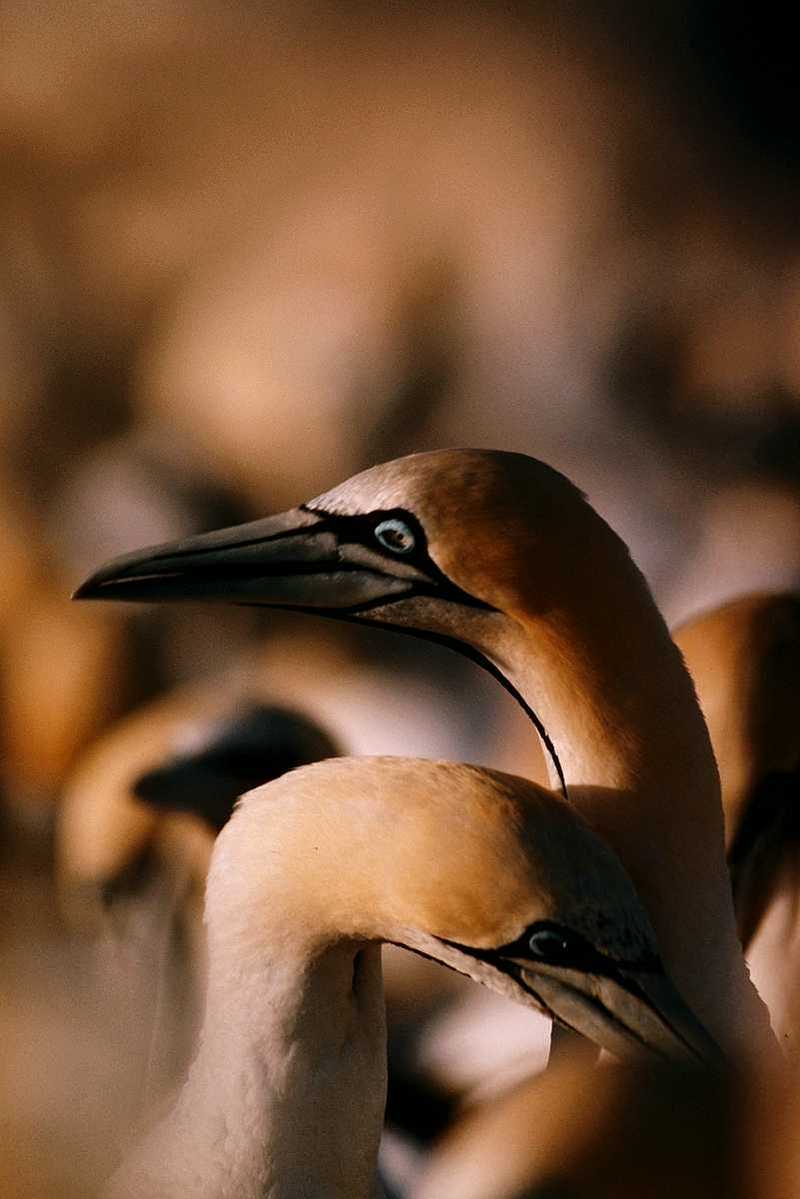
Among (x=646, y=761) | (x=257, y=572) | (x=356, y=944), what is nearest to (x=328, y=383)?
(x=257, y=572)

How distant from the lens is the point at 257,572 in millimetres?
1372

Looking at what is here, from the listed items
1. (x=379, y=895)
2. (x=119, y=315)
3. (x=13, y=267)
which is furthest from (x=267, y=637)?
(x=379, y=895)

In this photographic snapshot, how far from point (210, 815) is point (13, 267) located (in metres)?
0.78

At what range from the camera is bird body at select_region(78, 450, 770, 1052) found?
1.30 meters

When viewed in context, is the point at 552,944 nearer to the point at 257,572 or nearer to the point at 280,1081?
the point at 280,1081

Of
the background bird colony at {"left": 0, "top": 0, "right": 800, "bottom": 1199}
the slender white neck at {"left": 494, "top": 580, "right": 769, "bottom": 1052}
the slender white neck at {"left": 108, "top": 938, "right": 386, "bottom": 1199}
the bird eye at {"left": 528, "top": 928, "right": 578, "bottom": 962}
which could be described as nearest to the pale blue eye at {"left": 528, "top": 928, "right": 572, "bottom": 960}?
the bird eye at {"left": 528, "top": 928, "right": 578, "bottom": 962}

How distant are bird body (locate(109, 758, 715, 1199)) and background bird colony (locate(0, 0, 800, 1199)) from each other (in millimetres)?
407

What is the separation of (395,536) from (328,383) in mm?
Result: 629

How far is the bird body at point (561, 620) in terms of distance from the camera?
1299mm

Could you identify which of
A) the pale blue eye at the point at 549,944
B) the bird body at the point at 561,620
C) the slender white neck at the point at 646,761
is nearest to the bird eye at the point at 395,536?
the bird body at the point at 561,620

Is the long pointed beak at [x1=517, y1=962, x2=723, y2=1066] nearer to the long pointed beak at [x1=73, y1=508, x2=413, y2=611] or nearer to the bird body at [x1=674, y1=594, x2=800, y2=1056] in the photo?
the long pointed beak at [x1=73, y1=508, x2=413, y2=611]

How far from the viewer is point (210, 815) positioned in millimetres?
1698

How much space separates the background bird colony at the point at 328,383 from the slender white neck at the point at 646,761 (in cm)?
27

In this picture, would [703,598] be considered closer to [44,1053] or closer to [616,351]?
[616,351]
